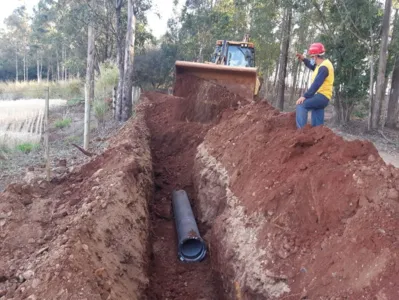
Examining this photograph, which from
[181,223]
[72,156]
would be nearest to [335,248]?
[181,223]

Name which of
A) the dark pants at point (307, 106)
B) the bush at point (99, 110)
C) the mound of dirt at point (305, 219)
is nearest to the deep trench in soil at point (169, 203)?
the mound of dirt at point (305, 219)

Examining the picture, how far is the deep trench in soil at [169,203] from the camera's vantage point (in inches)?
212

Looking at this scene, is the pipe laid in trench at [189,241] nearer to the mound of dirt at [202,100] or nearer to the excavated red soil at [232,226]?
the excavated red soil at [232,226]

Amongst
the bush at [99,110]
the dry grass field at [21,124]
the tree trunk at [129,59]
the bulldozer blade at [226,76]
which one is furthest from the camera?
the bush at [99,110]

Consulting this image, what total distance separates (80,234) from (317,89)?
463 cm

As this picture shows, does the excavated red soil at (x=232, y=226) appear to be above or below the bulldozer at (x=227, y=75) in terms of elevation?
below

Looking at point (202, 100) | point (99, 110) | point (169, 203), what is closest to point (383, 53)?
point (202, 100)

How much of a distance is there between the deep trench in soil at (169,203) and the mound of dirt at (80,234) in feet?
1.67

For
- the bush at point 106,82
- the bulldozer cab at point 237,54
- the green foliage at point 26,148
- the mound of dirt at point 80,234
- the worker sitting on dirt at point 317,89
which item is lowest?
the green foliage at point 26,148

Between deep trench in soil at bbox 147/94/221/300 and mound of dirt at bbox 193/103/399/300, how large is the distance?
0.45 m

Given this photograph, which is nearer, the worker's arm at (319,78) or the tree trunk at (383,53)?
the worker's arm at (319,78)

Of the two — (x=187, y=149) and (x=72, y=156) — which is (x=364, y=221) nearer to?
(x=187, y=149)

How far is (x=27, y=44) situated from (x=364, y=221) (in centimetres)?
4894

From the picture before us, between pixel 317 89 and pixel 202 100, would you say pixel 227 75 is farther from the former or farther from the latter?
pixel 317 89
